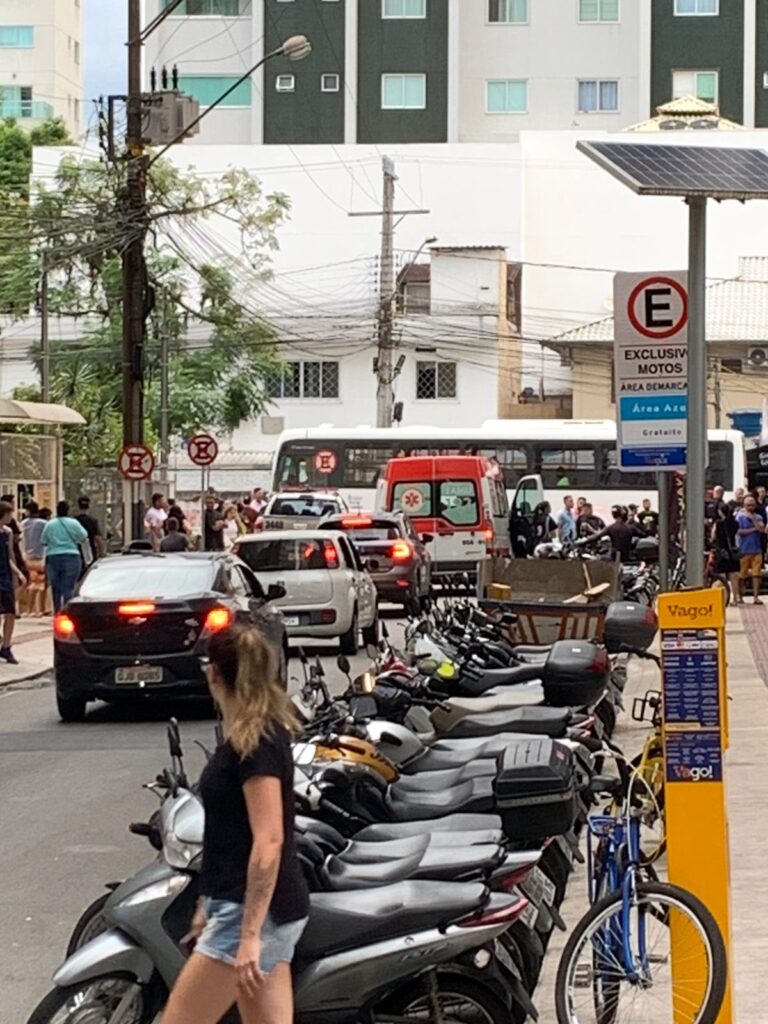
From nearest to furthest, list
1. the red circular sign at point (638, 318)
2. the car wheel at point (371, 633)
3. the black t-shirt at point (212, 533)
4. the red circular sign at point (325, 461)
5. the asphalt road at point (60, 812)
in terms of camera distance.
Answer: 1. the asphalt road at point (60, 812)
2. the red circular sign at point (638, 318)
3. the car wheel at point (371, 633)
4. the black t-shirt at point (212, 533)
5. the red circular sign at point (325, 461)

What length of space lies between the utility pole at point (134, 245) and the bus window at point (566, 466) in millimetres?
19207

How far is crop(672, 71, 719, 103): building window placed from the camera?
70375 millimetres

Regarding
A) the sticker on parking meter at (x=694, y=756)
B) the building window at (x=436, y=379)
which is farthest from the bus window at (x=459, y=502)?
the sticker on parking meter at (x=694, y=756)

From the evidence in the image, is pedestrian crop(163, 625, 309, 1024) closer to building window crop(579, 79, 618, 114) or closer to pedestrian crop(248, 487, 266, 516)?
pedestrian crop(248, 487, 266, 516)

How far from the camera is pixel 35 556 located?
2944 centimetres

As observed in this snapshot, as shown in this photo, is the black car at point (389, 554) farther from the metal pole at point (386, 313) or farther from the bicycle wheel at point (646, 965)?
the bicycle wheel at point (646, 965)

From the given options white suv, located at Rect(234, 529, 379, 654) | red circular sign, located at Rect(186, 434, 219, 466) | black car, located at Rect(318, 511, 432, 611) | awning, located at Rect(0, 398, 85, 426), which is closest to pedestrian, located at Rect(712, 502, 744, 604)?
black car, located at Rect(318, 511, 432, 611)

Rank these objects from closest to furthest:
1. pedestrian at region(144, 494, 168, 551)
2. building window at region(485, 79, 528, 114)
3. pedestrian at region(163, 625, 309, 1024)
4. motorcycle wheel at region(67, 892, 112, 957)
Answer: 1. pedestrian at region(163, 625, 309, 1024)
2. motorcycle wheel at region(67, 892, 112, 957)
3. pedestrian at region(144, 494, 168, 551)
4. building window at region(485, 79, 528, 114)

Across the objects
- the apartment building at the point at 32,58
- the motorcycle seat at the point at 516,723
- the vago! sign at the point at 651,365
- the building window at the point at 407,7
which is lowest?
the motorcycle seat at the point at 516,723

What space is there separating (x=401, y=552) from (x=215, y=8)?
152 feet

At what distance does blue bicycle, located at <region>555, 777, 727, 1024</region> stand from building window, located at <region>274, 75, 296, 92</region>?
66.1m

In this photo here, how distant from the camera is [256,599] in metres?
17.4

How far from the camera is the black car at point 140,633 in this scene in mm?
16688

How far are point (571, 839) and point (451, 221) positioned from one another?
55726 millimetres
